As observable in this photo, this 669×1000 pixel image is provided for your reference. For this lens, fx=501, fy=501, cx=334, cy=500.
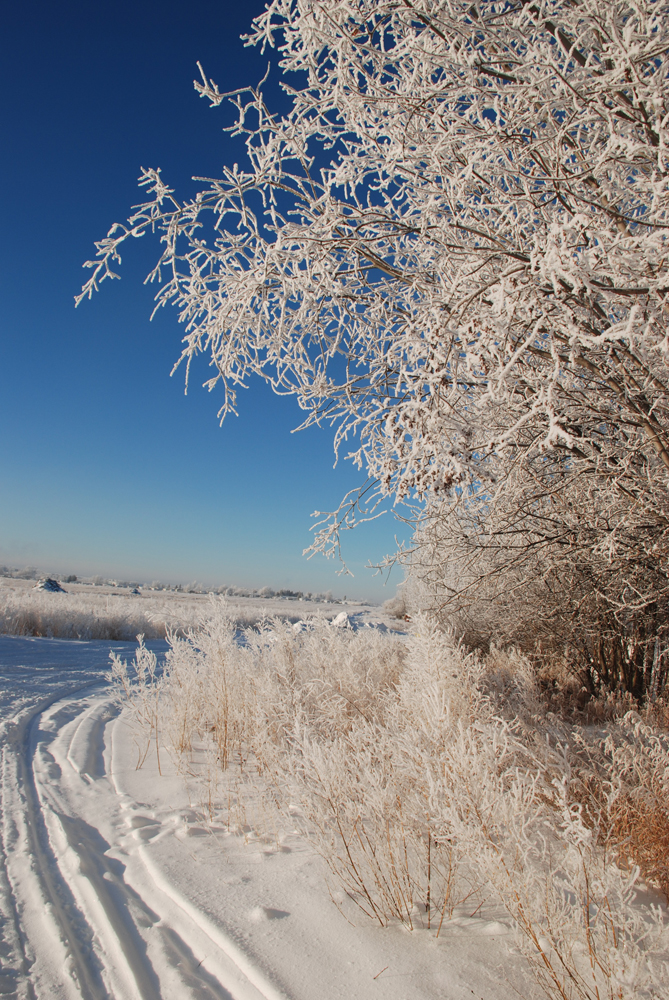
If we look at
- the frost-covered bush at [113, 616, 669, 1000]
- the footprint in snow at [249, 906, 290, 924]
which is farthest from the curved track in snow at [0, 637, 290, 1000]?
the frost-covered bush at [113, 616, 669, 1000]

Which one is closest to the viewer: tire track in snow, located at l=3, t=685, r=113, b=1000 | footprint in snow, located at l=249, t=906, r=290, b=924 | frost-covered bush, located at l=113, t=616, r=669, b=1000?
frost-covered bush, located at l=113, t=616, r=669, b=1000

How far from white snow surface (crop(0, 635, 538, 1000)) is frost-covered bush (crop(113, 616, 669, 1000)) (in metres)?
0.15

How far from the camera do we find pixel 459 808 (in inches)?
82.6

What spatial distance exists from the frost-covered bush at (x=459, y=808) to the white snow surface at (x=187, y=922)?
15cm

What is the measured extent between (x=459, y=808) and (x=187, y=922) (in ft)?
4.26

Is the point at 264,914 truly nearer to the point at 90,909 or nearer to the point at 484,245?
the point at 90,909

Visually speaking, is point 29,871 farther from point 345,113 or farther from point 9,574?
point 9,574

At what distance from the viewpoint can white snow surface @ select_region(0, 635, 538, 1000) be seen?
1.83 meters

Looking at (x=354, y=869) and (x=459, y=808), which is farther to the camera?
(x=354, y=869)

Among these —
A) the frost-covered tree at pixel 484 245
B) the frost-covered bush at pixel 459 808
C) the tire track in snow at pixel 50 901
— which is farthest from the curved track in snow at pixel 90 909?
the frost-covered tree at pixel 484 245

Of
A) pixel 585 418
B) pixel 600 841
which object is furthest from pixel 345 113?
pixel 600 841

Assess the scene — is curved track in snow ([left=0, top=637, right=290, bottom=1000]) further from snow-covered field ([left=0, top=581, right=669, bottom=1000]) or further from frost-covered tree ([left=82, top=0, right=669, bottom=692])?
frost-covered tree ([left=82, top=0, right=669, bottom=692])

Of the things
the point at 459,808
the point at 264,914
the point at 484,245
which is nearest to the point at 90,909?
the point at 264,914

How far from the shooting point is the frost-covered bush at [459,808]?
1754 millimetres
